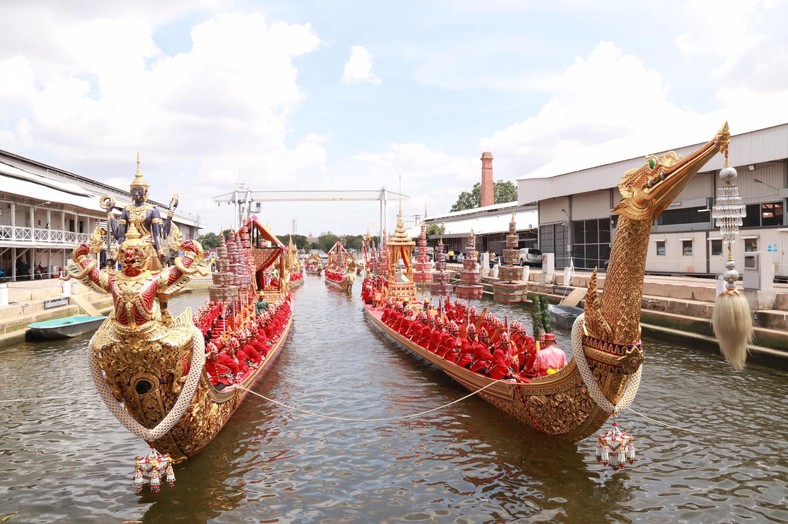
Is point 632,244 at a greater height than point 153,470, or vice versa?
point 632,244

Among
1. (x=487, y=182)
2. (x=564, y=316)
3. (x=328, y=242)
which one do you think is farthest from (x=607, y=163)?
(x=328, y=242)

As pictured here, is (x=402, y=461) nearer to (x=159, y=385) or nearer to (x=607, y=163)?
(x=159, y=385)

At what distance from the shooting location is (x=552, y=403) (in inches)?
306

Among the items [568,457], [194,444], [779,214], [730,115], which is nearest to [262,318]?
[194,444]

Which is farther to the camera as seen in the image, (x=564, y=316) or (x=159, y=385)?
(x=564, y=316)

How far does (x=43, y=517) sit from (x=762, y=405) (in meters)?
11.9

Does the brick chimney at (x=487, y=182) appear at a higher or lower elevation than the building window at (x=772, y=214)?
higher

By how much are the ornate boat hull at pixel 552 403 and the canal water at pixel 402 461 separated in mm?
324

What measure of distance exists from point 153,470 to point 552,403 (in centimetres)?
549

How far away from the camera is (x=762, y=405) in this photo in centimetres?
1006

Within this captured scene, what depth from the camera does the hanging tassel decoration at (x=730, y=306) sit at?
5.24 meters

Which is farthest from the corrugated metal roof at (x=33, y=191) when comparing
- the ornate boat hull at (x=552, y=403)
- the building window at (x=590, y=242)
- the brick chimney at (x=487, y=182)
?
the brick chimney at (x=487, y=182)

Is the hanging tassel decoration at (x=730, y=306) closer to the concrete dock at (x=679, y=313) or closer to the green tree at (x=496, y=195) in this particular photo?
the concrete dock at (x=679, y=313)

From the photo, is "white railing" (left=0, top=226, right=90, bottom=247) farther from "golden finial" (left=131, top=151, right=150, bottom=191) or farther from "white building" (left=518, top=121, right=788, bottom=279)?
"white building" (left=518, top=121, right=788, bottom=279)
